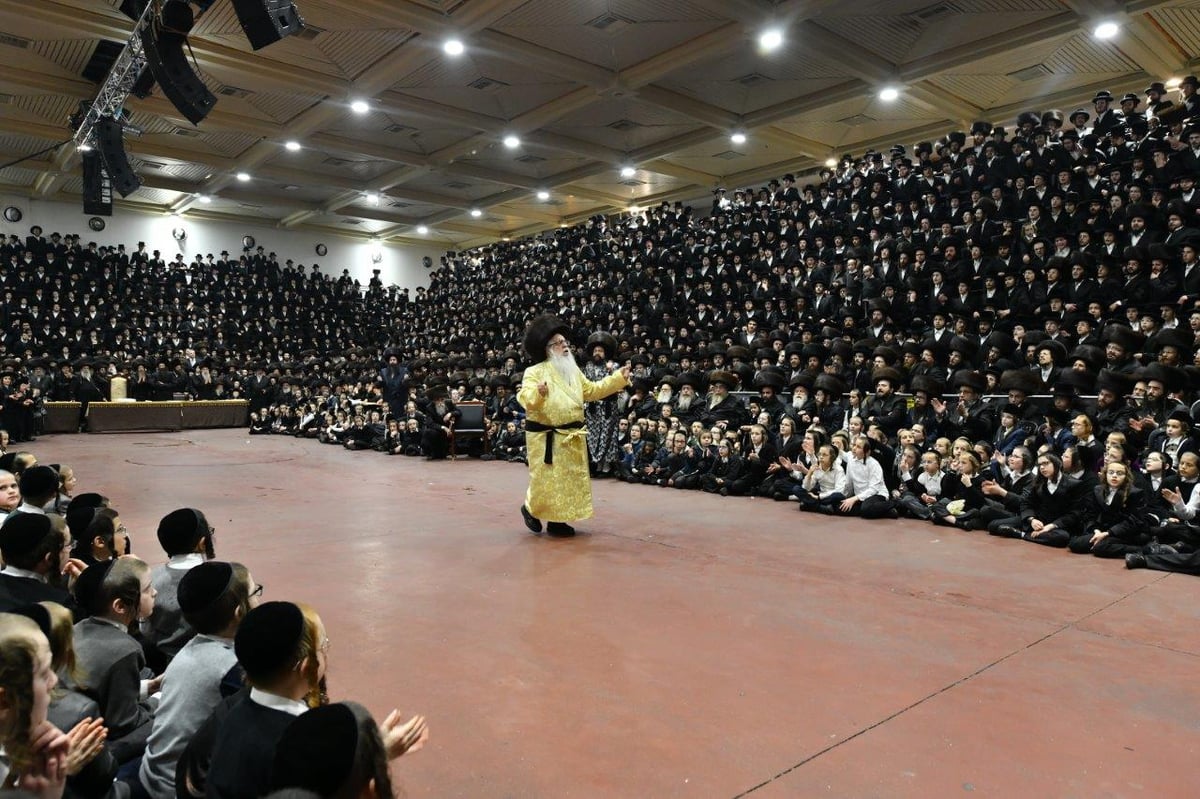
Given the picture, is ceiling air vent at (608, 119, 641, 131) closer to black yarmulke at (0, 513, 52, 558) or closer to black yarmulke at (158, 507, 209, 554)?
black yarmulke at (158, 507, 209, 554)

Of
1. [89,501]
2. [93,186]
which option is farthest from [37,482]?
[93,186]

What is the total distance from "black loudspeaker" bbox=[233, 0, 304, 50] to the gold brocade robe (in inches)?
179

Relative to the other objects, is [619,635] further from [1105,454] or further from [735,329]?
[735,329]

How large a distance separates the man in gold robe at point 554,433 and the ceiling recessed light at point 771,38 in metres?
8.40

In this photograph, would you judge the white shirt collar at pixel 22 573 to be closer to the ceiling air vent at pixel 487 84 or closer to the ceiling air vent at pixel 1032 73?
the ceiling air vent at pixel 487 84

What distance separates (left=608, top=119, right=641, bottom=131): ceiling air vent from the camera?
17.7 m

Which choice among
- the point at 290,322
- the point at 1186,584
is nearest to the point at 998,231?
the point at 1186,584

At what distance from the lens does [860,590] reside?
4.76 m

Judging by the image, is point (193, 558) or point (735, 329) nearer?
point (193, 558)

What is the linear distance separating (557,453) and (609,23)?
9.18 m

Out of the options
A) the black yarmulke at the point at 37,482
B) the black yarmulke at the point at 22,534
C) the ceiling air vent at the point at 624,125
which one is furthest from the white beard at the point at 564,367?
the ceiling air vent at the point at 624,125

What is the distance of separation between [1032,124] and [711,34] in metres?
5.38

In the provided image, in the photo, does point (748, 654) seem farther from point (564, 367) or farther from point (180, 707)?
point (564, 367)

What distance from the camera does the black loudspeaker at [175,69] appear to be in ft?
31.1
